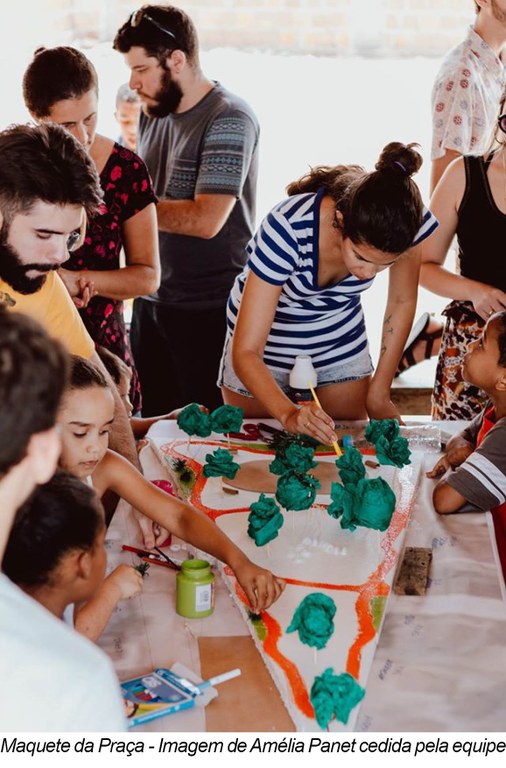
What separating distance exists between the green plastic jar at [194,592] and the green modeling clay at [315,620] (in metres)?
0.26

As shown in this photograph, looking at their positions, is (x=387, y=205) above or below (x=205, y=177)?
above

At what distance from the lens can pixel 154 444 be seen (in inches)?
106

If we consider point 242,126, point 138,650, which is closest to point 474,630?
point 138,650

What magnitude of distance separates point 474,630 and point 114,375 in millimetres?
1482

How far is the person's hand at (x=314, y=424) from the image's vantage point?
2391mm

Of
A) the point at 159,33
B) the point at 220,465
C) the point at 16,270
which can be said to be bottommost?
the point at 220,465

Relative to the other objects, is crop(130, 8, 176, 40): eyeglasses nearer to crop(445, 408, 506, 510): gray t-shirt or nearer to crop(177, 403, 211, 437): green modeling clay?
crop(177, 403, 211, 437): green modeling clay

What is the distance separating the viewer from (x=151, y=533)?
2146mm

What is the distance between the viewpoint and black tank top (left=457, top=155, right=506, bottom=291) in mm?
2900

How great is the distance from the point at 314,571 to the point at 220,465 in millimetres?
456

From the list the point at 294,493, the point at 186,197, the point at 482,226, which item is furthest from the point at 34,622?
the point at 186,197

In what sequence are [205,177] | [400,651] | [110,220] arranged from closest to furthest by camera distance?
[400,651], [110,220], [205,177]

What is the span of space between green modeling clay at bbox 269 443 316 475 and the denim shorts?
567 millimetres

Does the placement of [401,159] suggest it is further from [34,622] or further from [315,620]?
[34,622]
